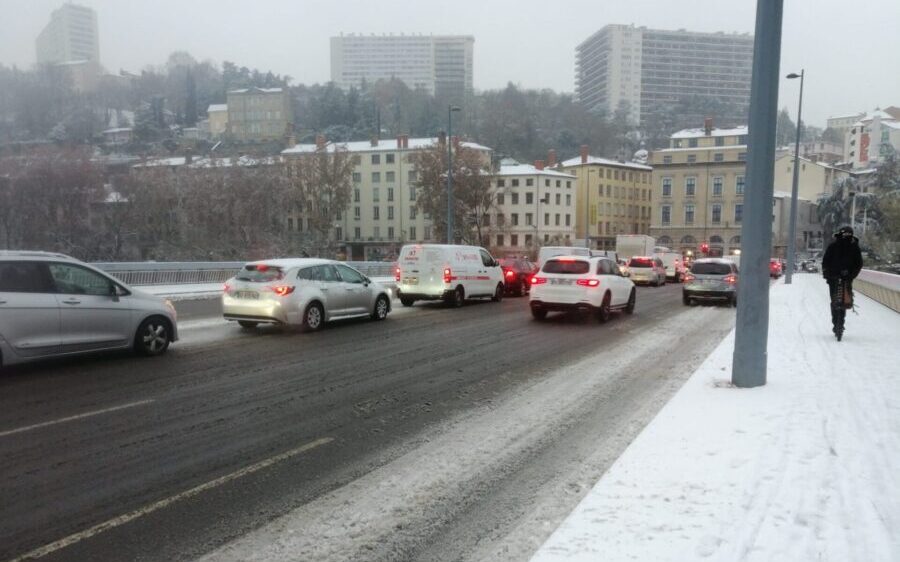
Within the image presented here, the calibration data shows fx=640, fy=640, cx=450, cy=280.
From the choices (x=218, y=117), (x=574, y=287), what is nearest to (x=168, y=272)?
(x=574, y=287)

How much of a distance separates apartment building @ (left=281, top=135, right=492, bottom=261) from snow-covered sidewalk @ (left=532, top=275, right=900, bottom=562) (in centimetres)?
8993

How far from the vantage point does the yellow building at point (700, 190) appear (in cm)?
9281

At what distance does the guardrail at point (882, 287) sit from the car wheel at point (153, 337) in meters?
18.3

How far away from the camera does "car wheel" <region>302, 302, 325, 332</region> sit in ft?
44.1

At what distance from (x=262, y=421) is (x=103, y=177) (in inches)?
2364

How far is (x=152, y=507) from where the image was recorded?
444 cm

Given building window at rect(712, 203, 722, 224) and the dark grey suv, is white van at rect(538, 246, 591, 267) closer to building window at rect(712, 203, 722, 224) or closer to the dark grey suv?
the dark grey suv

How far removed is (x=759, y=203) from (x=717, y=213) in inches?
3689

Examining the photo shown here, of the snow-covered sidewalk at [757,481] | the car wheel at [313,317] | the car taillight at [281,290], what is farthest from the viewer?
the car wheel at [313,317]

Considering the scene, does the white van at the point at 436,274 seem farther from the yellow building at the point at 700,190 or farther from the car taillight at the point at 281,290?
the yellow building at the point at 700,190

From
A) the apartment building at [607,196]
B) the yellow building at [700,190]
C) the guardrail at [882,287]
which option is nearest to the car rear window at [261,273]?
the guardrail at [882,287]

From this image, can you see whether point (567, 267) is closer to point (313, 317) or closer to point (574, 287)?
point (574, 287)

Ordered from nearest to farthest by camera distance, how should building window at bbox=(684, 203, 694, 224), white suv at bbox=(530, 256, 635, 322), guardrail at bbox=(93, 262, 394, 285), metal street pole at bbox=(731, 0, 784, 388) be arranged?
metal street pole at bbox=(731, 0, 784, 388), white suv at bbox=(530, 256, 635, 322), guardrail at bbox=(93, 262, 394, 285), building window at bbox=(684, 203, 694, 224)

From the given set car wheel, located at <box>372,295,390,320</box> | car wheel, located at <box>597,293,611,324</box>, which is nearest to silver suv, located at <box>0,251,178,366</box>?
car wheel, located at <box>372,295,390,320</box>
